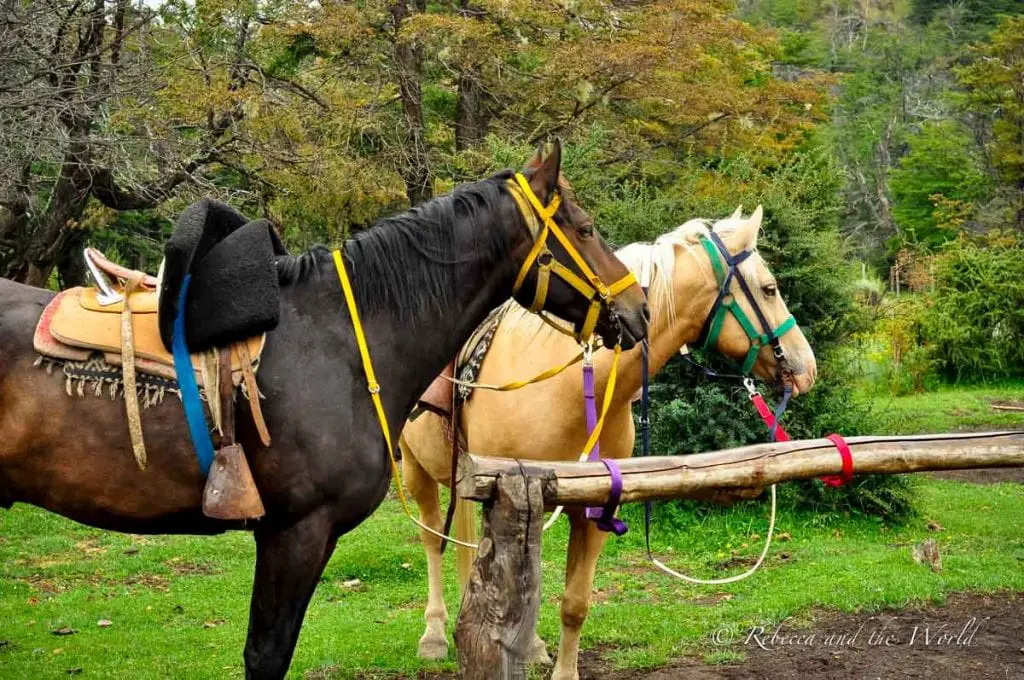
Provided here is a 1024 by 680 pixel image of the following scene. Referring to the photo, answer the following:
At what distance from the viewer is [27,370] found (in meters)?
3.45

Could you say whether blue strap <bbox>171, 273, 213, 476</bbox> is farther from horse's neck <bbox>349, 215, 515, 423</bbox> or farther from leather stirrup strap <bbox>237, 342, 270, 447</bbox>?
horse's neck <bbox>349, 215, 515, 423</bbox>

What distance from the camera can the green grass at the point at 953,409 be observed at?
13.1 m

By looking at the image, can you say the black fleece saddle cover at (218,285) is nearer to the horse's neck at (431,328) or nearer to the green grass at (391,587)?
the horse's neck at (431,328)

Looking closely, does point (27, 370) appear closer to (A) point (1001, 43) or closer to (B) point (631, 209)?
(B) point (631, 209)

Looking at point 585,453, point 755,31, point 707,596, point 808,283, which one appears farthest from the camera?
point 755,31

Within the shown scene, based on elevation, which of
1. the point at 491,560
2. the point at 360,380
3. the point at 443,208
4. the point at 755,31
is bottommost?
the point at 491,560

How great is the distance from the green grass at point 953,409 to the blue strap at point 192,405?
921cm

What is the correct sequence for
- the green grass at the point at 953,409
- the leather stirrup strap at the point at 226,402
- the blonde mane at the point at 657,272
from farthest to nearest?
1. the green grass at the point at 953,409
2. the blonde mane at the point at 657,272
3. the leather stirrup strap at the point at 226,402

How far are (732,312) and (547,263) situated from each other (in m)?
1.68

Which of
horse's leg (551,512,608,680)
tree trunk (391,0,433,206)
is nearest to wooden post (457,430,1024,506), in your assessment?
horse's leg (551,512,608,680)

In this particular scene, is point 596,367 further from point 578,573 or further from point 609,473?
point 609,473

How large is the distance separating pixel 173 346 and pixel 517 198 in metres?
1.38

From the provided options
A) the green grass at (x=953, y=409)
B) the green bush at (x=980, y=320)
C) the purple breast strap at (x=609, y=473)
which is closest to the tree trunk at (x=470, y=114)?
the green grass at (x=953, y=409)

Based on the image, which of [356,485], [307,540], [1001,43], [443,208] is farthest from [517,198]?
[1001,43]
